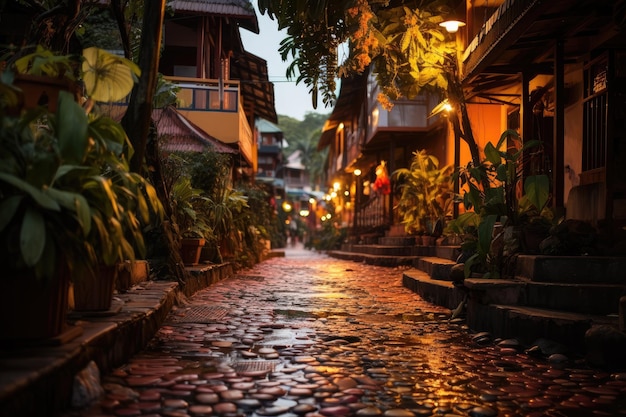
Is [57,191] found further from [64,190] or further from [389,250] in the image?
[389,250]

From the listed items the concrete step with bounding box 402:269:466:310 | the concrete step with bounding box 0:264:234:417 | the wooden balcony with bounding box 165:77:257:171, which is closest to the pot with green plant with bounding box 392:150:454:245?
the concrete step with bounding box 402:269:466:310

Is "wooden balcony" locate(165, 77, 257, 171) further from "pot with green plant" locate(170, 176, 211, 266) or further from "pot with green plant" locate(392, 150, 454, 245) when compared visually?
"pot with green plant" locate(170, 176, 211, 266)

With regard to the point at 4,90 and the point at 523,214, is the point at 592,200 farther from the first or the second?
the point at 4,90

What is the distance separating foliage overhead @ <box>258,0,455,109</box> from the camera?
7227 mm

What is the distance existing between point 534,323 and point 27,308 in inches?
144

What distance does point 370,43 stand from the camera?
832 centimetres

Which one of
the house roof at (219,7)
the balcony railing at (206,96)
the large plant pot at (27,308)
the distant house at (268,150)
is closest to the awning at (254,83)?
the balcony railing at (206,96)

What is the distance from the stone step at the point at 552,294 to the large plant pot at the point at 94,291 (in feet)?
10.9

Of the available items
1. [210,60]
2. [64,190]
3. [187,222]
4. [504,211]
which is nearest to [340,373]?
[64,190]

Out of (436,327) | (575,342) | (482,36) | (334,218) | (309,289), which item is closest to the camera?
(575,342)

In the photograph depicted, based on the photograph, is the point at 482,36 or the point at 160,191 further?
the point at 482,36

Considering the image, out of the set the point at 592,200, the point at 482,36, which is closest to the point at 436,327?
the point at 592,200

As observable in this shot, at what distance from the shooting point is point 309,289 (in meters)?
9.21

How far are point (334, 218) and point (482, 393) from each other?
3010 cm
